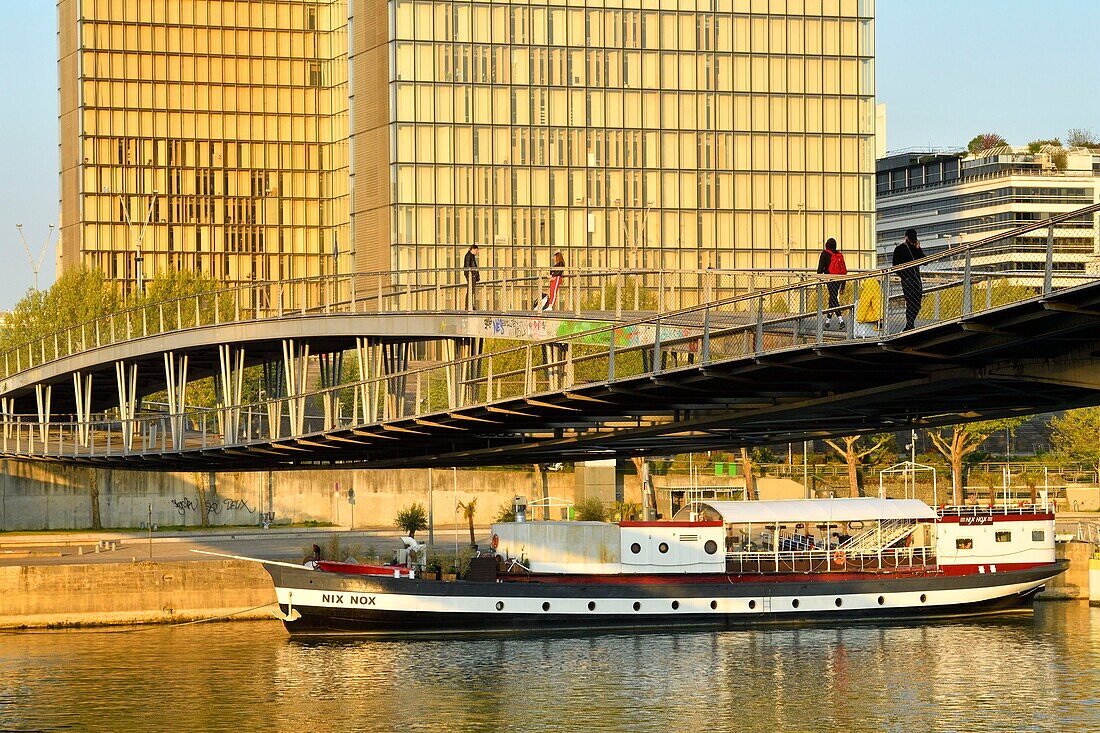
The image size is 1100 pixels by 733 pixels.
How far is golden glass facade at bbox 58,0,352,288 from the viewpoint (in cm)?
17600

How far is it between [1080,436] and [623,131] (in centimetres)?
4361

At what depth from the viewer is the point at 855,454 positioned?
339 ft

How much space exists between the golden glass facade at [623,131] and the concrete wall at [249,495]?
3876 centimetres

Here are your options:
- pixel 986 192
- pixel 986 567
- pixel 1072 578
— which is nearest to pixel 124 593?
pixel 986 567

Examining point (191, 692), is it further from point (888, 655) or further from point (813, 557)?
point (813, 557)

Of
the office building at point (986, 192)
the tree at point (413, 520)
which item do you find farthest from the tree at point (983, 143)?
the tree at point (413, 520)

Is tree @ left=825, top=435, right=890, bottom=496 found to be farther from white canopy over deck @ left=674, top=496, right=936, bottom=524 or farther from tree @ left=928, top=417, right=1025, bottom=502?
white canopy over deck @ left=674, top=496, right=936, bottom=524

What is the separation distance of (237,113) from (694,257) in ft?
204


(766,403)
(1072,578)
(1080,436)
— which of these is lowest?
(1072,578)

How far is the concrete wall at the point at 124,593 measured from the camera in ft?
215

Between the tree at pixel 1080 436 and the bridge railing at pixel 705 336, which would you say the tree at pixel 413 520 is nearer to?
the bridge railing at pixel 705 336

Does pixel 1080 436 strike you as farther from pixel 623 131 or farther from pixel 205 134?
pixel 205 134

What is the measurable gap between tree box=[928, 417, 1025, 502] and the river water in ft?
114

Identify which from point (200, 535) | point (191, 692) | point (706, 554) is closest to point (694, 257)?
point (200, 535)
